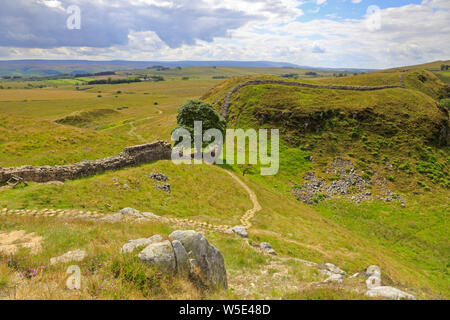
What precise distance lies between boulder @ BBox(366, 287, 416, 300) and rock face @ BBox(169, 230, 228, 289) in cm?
565

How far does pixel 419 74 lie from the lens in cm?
9494

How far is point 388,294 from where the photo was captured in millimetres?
8922

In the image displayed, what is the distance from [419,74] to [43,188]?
402ft

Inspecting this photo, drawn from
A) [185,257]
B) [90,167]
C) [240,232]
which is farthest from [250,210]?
[185,257]

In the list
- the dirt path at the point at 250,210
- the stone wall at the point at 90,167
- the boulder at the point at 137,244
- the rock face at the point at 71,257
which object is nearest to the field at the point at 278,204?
the rock face at the point at 71,257

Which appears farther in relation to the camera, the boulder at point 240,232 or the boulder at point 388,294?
the boulder at point 240,232

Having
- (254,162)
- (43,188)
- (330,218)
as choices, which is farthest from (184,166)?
(330,218)

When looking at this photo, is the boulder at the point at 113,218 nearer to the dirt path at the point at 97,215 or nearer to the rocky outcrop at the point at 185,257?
the dirt path at the point at 97,215

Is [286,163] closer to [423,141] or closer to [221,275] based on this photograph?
[423,141]

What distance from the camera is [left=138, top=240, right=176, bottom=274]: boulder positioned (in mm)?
9008

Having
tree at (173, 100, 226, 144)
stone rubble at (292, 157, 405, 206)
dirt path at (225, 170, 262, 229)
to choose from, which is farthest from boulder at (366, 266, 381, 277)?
tree at (173, 100, 226, 144)

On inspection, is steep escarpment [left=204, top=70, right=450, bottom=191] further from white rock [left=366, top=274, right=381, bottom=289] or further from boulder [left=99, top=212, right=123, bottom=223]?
boulder [left=99, top=212, right=123, bottom=223]

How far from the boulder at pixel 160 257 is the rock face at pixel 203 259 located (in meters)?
0.82

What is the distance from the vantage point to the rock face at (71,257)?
938 centimetres
